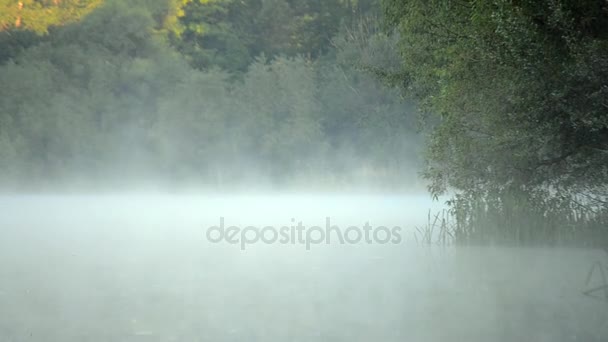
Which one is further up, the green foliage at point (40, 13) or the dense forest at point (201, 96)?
the green foliage at point (40, 13)

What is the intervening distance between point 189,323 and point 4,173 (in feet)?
81.7

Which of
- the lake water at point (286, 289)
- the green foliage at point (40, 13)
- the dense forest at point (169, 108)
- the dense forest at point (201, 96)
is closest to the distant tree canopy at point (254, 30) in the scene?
the dense forest at point (201, 96)

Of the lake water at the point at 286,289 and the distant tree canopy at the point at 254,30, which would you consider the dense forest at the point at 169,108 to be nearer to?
the distant tree canopy at the point at 254,30

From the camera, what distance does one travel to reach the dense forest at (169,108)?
2952cm

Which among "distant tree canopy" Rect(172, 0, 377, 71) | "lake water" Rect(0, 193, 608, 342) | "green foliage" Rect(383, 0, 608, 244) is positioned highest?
"distant tree canopy" Rect(172, 0, 377, 71)

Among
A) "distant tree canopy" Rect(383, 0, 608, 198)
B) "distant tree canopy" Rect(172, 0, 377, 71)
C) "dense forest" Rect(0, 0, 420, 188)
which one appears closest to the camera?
"distant tree canopy" Rect(383, 0, 608, 198)

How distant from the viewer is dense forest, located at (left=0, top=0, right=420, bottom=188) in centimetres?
2952

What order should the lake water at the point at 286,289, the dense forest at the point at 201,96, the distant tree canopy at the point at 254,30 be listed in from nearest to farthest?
the lake water at the point at 286,289, the dense forest at the point at 201,96, the distant tree canopy at the point at 254,30

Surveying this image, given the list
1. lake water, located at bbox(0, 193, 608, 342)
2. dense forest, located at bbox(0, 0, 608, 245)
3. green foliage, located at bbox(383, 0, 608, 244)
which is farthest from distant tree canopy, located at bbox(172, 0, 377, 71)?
green foliage, located at bbox(383, 0, 608, 244)

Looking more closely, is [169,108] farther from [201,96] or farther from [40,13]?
[40,13]

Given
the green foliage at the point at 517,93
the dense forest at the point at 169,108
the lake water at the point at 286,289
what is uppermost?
the dense forest at the point at 169,108

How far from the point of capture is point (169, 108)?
30750 millimetres

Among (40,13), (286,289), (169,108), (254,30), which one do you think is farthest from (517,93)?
(40,13)

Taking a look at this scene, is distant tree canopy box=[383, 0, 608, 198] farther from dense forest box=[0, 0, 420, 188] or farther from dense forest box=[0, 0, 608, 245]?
dense forest box=[0, 0, 420, 188]
